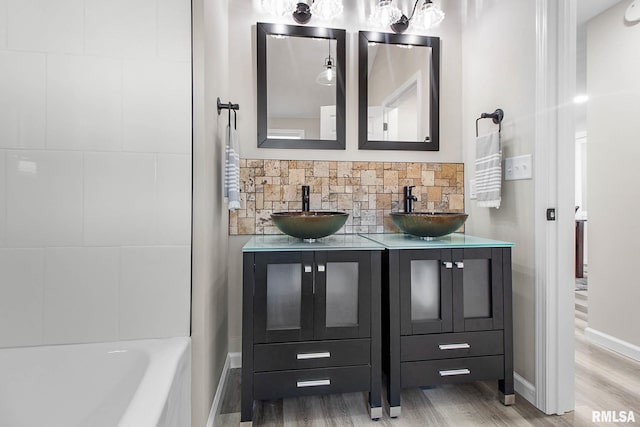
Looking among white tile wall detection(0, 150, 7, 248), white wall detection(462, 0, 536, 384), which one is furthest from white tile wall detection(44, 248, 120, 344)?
white wall detection(462, 0, 536, 384)

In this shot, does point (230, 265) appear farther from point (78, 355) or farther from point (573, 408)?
point (573, 408)

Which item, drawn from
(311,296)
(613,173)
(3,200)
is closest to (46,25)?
(3,200)

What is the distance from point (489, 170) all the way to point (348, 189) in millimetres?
872

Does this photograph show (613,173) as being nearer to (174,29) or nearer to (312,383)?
(312,383)

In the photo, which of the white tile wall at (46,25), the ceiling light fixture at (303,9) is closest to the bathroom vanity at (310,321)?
the white tile wall at (46,25)

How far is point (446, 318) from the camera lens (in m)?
A: 1.57

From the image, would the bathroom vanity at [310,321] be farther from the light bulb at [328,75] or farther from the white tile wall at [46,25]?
the light bulb at [328,75]

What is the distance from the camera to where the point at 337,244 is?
1.59 meters

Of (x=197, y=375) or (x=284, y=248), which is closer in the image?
(x=197, y=375)

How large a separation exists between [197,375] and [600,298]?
2.98 m

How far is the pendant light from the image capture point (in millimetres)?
2082

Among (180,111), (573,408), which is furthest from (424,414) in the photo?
(180,111)

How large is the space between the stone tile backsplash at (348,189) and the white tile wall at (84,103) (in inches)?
36.3

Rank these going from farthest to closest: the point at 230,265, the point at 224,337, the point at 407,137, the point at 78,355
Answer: the point at 407,137
the point at 230,265
the point at 224,337
the point at 78,355
